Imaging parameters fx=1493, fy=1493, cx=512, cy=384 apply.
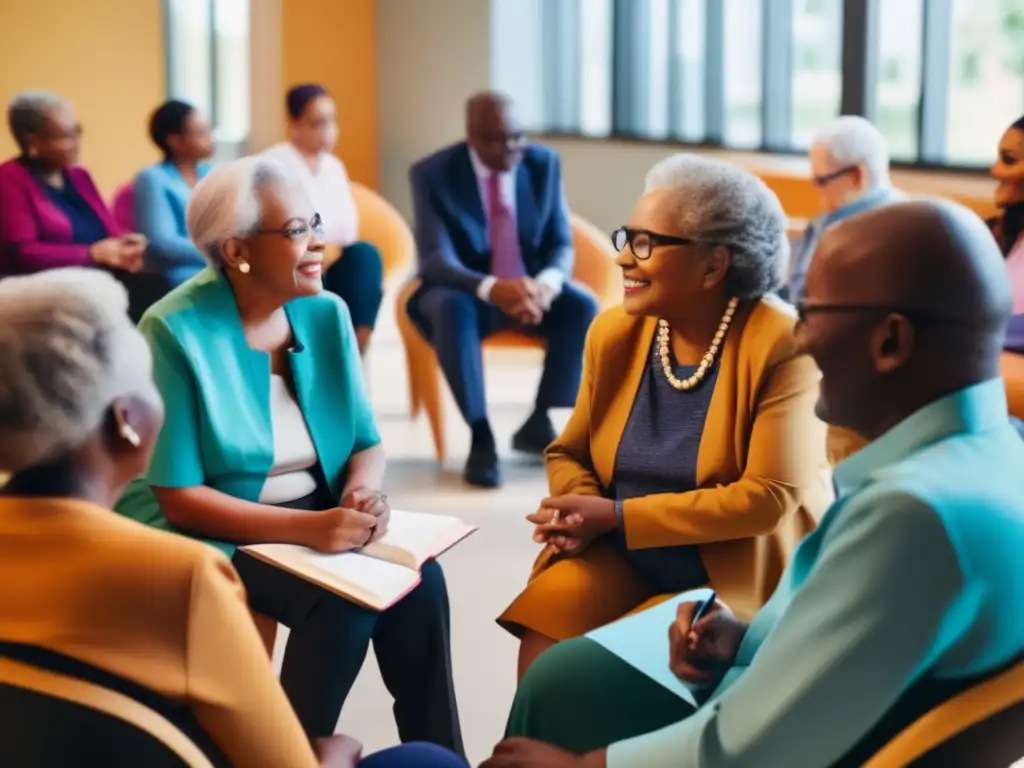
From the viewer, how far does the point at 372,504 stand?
266 centimetres

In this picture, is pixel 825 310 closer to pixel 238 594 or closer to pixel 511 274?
pixel 238 594

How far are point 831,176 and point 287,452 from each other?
3.17 meters

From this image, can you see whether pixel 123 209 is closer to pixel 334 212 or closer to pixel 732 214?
pixel 334 212

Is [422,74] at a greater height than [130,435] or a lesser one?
greater

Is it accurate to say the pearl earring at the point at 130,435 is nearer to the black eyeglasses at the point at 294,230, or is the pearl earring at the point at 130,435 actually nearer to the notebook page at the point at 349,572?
the notebook page at the point at 349,572

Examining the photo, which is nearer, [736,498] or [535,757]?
[535,757]

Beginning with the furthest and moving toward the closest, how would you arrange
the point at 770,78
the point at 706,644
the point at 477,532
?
the point at 770,78 → the point at 477,532 → the point at 706,644

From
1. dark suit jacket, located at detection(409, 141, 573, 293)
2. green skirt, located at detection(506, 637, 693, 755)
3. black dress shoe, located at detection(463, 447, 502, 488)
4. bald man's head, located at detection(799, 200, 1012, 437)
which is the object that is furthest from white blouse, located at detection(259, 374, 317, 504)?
dark suit jacket, located at detection(409, 141, 573, 293)

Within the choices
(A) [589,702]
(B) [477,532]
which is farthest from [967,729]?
(B) [477,532]

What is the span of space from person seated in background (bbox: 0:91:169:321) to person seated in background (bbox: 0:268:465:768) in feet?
13.2

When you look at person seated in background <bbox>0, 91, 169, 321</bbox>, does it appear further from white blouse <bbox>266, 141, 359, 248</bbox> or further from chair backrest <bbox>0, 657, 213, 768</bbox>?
chair backrest <bbox>0, 657, 213, 768</bbox>

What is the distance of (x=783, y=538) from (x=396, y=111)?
7.81 metres

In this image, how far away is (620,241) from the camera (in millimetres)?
2730

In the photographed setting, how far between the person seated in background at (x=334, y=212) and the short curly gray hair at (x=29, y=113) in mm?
868
